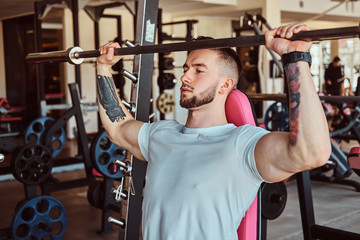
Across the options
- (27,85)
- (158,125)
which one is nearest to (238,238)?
(158,125)

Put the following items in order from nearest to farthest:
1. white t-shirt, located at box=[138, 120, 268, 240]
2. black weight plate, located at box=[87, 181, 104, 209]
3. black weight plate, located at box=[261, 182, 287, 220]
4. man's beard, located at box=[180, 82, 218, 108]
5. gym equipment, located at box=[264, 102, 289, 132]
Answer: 1. white t-shirt, located at box=[138, 120, 268, 240]
2. man's beard, located at box=[180, 82, 218, 108]
3. black weight plate, located at box=[261, 182, 287, 220]
4. black weight plate, located at box=[87, 181, 104, 209]
5. gym equipment, located at box=[264, 102, 289, 132]

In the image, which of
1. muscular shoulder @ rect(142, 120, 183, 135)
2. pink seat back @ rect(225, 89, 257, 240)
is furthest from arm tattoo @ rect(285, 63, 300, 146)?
muscular shoulder @ rect(142, 120, 183, 135)

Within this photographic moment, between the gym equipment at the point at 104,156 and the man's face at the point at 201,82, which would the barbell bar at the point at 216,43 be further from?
the gym equipment at the point at 104,156

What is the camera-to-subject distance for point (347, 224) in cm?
290

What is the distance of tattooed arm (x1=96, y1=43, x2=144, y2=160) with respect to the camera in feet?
4.95

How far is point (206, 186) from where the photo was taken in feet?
3.84

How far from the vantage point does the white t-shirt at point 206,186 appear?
1170 mm

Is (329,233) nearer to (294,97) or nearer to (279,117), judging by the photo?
(294,97)

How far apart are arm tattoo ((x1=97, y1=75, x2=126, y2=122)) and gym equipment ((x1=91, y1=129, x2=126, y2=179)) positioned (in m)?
1.20

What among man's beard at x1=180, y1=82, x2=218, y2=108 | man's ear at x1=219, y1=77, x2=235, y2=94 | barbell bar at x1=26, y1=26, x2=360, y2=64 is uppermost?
barbell bar at x1=26, y1=26, x2=360, y2=64

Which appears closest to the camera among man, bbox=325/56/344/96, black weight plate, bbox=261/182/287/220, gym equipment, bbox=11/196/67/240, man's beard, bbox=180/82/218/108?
man's beard, bbox=180/82/218/108

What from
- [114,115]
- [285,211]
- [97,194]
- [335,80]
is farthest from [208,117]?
[335,80]

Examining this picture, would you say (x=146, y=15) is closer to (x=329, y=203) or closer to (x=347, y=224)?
(x=347, y=224)

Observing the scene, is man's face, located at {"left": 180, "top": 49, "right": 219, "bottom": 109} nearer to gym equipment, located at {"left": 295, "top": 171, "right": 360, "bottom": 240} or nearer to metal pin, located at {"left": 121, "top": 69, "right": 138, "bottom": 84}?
metal pin, located at {"left": 121, "top": 69, "right": 138, "bottom": 84}
